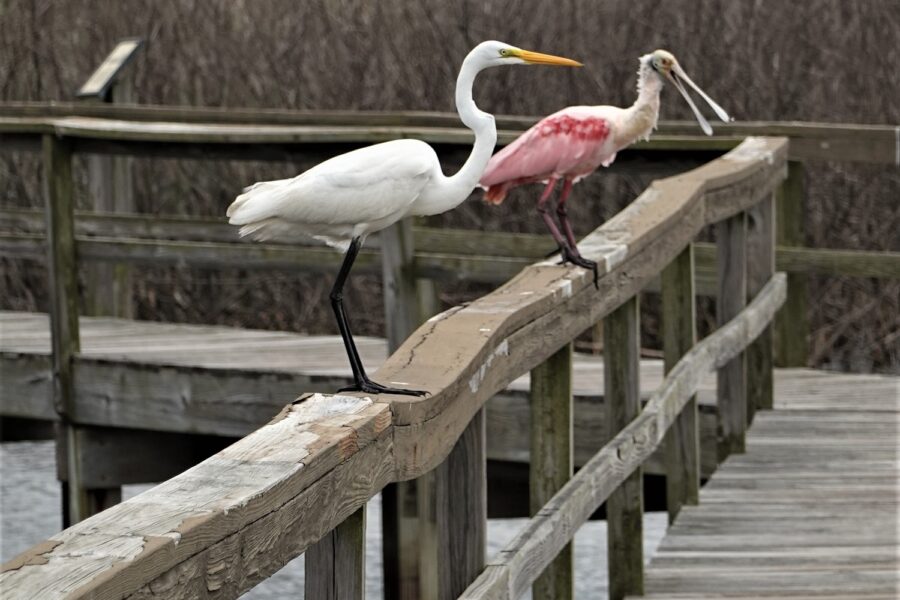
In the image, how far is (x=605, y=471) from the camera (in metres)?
3.60

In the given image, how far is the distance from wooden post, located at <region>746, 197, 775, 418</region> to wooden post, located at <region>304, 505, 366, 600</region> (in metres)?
3.75

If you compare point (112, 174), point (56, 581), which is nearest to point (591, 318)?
point (56, 581)

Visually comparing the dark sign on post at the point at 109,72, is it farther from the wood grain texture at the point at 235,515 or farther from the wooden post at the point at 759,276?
the wood grain texture at the point at 235,515

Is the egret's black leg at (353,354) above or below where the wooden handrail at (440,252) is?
above

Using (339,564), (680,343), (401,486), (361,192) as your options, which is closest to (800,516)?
(680,343)

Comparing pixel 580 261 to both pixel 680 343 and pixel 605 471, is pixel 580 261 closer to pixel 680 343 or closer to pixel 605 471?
pixel 605 471

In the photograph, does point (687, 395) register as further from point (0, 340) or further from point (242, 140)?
point (0, 340)

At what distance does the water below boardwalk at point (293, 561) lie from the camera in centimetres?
778

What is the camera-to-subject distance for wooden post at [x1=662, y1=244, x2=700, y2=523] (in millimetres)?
4699

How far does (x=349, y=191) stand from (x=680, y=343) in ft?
6.99

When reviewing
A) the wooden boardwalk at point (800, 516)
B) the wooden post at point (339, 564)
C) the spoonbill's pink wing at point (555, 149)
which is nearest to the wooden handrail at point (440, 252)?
the wooden boardwalk at point (800, 516)

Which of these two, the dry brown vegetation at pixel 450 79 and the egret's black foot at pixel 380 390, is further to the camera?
the dry brown vegetation at pixel 450 79

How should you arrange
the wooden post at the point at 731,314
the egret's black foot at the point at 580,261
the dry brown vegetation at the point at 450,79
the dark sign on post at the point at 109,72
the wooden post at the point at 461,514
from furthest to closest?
the dry brown vegetation at the point at 450,79
the dark sign on post at the point at 109,72
the wooden post at the point at 731,314
the egret's black foot at the point at 580,261
the wooden post at the point at 461,514

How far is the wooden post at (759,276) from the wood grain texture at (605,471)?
1.07 ft
